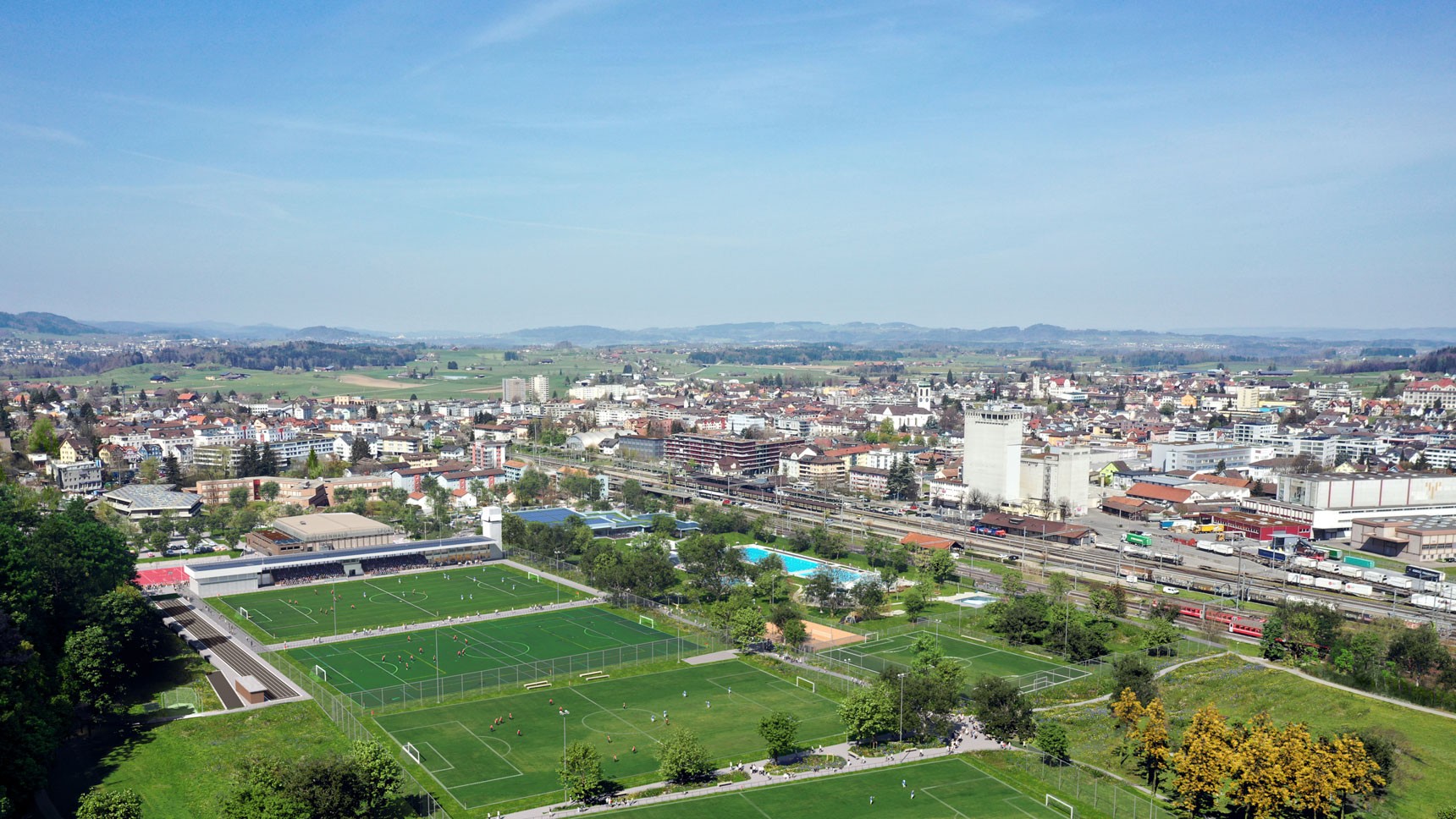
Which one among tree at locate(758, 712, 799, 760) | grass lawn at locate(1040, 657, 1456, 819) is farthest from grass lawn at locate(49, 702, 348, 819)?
grass lawn at locate(1040, 657, 1456, 819)

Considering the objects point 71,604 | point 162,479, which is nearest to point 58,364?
point 162,479

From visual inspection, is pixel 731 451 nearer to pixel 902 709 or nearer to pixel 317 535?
pixel 317 535

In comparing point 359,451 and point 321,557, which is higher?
point 359,451

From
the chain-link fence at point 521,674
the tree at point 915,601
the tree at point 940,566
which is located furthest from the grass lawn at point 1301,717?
the chain-link fence at point 521,674

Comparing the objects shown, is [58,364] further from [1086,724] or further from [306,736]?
[1086,724]

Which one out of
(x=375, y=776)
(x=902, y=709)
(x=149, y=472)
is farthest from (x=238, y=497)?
(x=902, y=709)
